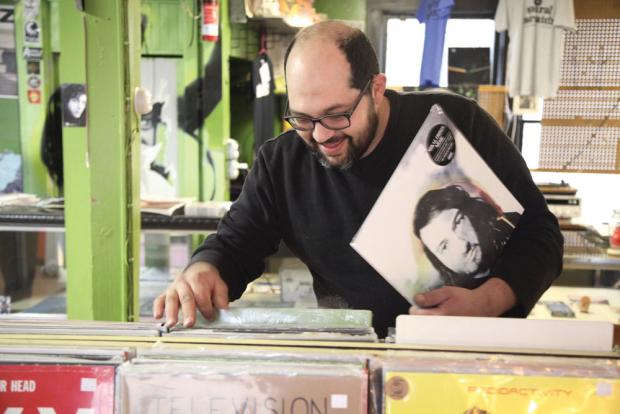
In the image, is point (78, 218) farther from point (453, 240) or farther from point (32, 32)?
point (32, 32)

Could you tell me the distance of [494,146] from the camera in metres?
1.68

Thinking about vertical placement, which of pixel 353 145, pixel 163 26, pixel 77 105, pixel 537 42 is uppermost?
pixel 163 26

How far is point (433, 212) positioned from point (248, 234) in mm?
689

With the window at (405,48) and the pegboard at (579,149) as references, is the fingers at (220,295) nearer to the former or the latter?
the pegboard at (579,149)

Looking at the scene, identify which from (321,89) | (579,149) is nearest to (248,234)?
(321,89)

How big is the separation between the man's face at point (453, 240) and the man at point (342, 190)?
67 millimetres

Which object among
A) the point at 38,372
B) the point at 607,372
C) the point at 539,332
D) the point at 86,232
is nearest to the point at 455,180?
the point at 539,332

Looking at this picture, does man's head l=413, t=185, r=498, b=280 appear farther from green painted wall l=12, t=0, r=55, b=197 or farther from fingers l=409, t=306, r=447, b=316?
green painted wall l=12, t=0, r=55, b=197

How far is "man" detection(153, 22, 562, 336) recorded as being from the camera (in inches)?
55.7

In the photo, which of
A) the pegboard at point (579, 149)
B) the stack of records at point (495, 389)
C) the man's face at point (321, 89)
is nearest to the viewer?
the stack of records at point (495, 389)

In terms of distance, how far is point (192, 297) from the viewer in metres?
1.10

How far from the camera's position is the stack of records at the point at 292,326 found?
0.91m

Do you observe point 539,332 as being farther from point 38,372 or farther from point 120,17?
point 120,17

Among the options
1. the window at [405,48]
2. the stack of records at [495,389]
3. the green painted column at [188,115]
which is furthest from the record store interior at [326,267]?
the window at [405,48]
